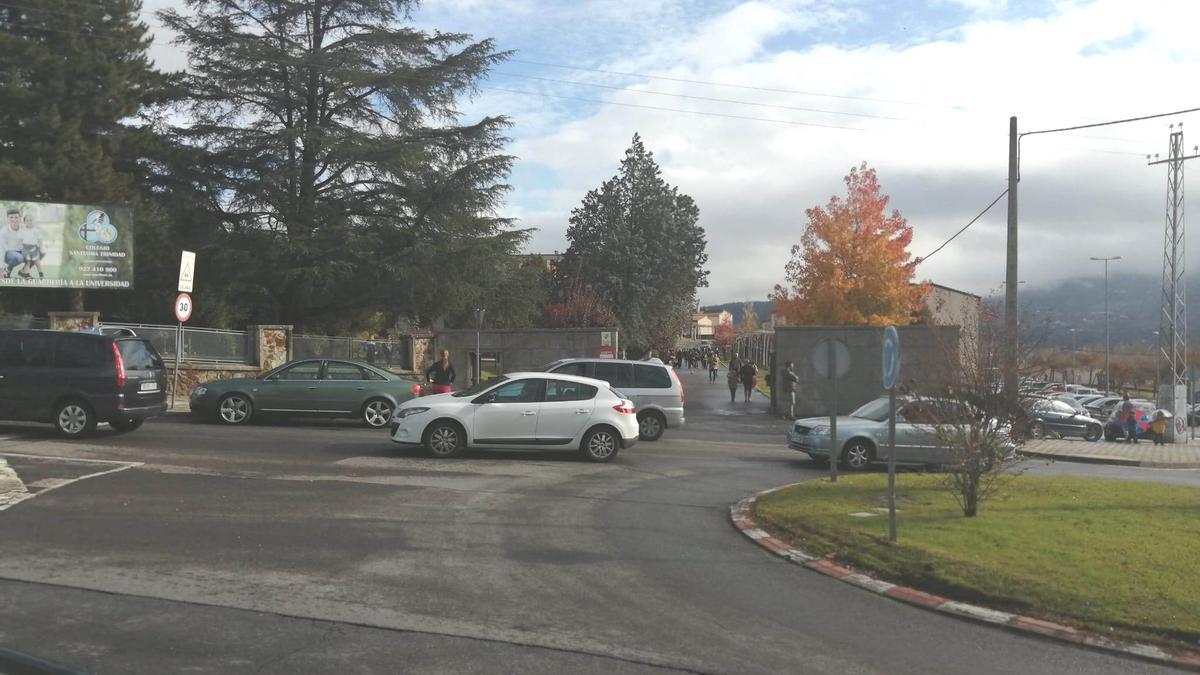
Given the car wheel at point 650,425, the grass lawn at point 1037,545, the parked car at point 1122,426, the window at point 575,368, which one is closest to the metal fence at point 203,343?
the window at point 575,368

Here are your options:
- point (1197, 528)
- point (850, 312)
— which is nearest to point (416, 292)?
point (850, 312)

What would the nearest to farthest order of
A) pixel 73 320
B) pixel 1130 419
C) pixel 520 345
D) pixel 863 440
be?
1. pixel 863 440
2. pixel 73 320
3. pixel 1130 419
4. pixel 520 345

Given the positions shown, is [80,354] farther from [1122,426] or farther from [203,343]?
[1122,426]

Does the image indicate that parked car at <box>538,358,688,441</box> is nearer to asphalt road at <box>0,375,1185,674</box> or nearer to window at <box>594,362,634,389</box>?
window at <box>594,362,634,389</box>

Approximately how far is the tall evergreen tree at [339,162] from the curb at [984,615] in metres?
25.6

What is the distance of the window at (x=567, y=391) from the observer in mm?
15445

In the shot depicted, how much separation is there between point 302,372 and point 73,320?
756 centimetres

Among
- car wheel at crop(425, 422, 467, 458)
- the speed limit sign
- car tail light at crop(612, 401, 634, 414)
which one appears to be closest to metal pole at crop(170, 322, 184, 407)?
the speed limit sign

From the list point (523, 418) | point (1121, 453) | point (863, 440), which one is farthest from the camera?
point (1121, 453)

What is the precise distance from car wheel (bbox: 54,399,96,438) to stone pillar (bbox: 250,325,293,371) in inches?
450

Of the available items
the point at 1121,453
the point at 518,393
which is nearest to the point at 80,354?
the point at 518,393

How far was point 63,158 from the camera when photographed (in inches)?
1300

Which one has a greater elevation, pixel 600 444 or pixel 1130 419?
pixel 600 444

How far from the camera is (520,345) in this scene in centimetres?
3591
